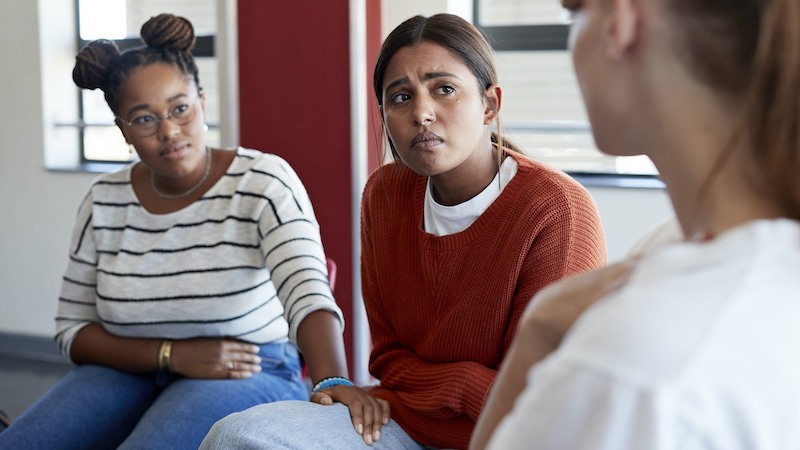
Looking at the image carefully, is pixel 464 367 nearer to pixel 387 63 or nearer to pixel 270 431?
pixel 270 431

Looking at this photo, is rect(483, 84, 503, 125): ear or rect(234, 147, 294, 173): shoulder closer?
rect(483, 84, 503, 125): ear

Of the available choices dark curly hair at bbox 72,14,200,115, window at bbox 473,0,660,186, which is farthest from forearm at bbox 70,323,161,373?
window at bbox 473,0,660,186

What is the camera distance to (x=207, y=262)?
1.95m

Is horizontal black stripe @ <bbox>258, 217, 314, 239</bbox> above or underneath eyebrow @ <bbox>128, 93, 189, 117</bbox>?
underneath

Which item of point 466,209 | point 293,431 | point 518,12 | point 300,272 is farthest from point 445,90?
point 518,12

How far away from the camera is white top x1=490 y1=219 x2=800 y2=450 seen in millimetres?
495

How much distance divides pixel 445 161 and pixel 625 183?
5.64 ft

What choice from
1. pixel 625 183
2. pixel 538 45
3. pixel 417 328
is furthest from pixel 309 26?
pixel 417 328

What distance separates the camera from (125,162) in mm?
4230

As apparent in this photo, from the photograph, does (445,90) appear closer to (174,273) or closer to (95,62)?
(174,273)

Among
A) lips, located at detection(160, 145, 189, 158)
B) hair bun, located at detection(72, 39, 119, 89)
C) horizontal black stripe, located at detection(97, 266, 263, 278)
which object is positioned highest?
hair bun, located at detection(72, 39, 119, 89)

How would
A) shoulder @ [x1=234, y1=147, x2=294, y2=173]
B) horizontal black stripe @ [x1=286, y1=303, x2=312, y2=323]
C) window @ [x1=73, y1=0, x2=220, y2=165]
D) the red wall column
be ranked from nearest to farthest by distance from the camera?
horizontal black stripe @ [x1=286, y1=303, x2=312, y2=323]
shoulder @ [x1=234, y1=147, x2=294, y2=173]
the red wall column
window @ [x1=73, y1=0, x2=220, y2=165]

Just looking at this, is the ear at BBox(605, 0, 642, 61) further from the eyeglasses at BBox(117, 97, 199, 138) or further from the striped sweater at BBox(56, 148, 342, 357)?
the eyeglasses at BBox(117, 97, 199, 138)

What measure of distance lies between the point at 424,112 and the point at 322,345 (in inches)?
19.4
